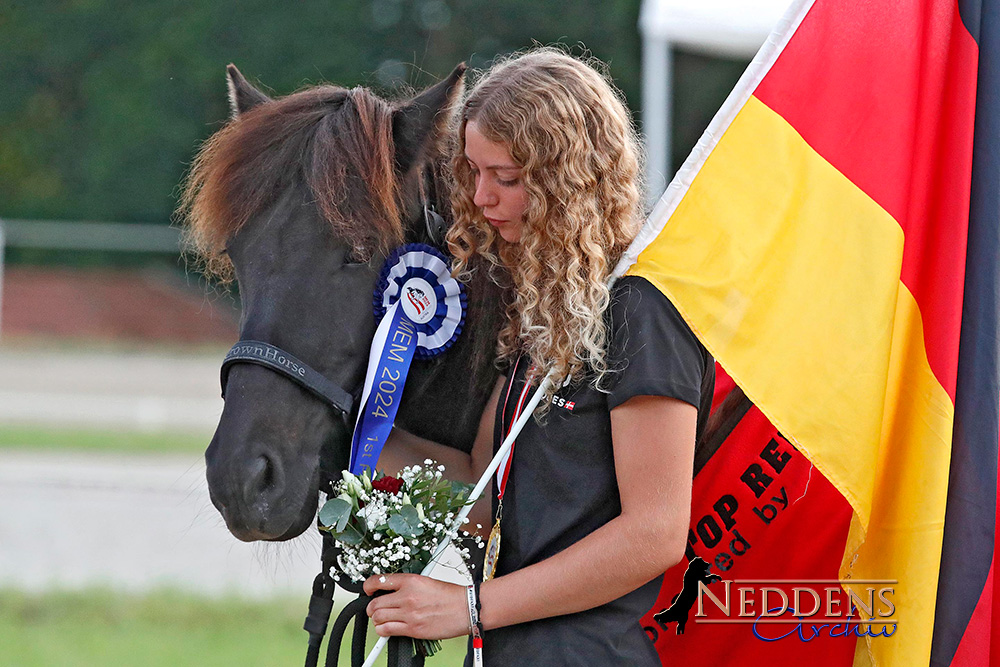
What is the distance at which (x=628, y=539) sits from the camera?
1.78 meters

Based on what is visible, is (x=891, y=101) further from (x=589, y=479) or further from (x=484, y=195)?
(x=589, y=479)

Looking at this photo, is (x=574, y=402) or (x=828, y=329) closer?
(x=574, y=402)

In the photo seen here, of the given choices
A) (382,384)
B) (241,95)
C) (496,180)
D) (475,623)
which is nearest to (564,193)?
(496,180)

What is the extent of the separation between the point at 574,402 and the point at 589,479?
141mm

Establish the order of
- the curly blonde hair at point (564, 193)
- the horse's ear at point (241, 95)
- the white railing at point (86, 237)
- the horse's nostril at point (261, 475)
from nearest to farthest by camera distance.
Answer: the curly blonde hair at point (564, 193) → the horse's nostril at point (261, 475) → the horse's ear at point (241, 95) → the white railing at point (86, 237)

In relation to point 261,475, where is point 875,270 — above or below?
above

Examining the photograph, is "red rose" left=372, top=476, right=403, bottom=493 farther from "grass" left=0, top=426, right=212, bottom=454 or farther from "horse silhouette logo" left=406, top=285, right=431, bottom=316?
"grass" left=0, top=426, right=212, bottom=454

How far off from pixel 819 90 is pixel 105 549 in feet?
21.0

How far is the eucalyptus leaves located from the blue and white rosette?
0.16 metres

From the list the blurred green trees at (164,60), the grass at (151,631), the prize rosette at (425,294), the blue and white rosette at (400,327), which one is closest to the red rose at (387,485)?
the blue and white rosette at (400,327)

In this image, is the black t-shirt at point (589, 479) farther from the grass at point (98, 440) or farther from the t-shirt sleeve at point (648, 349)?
the grass at point (98, 440)

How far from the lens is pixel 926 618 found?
6.33ft

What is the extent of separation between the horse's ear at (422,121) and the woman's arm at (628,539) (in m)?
0.88

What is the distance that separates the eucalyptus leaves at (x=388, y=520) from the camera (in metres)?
1.89
